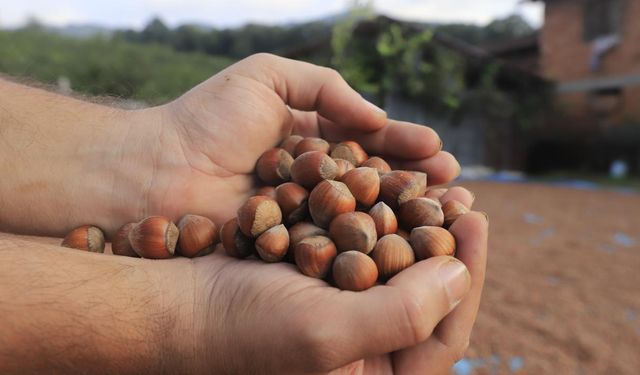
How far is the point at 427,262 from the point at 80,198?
1604mm

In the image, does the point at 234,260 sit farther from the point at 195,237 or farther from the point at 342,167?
the point at 342,167

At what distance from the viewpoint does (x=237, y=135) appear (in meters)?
2.17

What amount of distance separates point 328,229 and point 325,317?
52 centimetres

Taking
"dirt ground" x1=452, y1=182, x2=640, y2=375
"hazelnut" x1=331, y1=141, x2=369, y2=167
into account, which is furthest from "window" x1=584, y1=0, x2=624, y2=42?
"hazelnut" x1=331, y1=141, x2=369, y2=167

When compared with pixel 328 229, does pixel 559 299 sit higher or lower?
lower

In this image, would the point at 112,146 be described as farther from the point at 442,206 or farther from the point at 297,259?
the point at 442,206

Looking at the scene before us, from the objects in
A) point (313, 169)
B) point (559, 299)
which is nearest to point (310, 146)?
point (313, 169)

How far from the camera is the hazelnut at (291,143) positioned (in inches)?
86.3

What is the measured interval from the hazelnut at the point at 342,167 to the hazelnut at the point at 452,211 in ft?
1.27

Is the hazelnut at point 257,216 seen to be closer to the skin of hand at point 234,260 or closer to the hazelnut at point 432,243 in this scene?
the skin of hand at point 234,260

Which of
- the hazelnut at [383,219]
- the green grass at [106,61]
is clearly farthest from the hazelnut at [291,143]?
the green grass at [106,61]

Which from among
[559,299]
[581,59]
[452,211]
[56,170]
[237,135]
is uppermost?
[581,59]

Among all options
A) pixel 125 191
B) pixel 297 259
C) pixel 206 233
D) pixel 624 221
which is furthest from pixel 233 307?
pixel 624 221

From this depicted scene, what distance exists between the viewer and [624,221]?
7.05 metres
